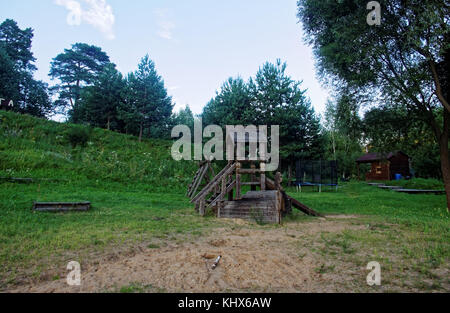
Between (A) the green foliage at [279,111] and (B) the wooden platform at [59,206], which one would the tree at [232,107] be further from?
(B) the wooden platform at [59,206]

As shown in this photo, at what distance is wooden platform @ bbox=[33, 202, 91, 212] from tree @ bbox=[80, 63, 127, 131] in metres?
28.6

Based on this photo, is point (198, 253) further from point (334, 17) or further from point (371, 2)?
point (334, 17)

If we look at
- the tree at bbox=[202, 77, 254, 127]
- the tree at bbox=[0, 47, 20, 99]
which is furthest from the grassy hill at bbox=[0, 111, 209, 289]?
the tree at bbox=[0, 47, 20, 99]

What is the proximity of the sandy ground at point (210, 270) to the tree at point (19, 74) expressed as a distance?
4582 centimetres

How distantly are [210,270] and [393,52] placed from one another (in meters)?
12.9

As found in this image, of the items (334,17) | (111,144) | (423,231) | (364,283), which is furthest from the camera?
(111,144)

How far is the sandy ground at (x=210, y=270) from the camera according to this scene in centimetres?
379

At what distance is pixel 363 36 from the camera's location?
11570 millimetres

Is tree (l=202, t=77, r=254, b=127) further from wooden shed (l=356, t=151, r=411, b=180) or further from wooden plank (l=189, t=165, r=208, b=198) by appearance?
wooden shed (l=356, t=151, r=411, b=180)

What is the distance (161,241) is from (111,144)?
22.5m

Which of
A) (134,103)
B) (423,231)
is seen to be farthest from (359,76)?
(134,103)

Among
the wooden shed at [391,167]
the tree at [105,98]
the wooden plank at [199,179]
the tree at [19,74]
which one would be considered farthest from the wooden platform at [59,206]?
the tree at [19,74]

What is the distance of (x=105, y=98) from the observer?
36938 mm

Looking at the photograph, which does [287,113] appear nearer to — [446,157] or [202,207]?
[446,157]
